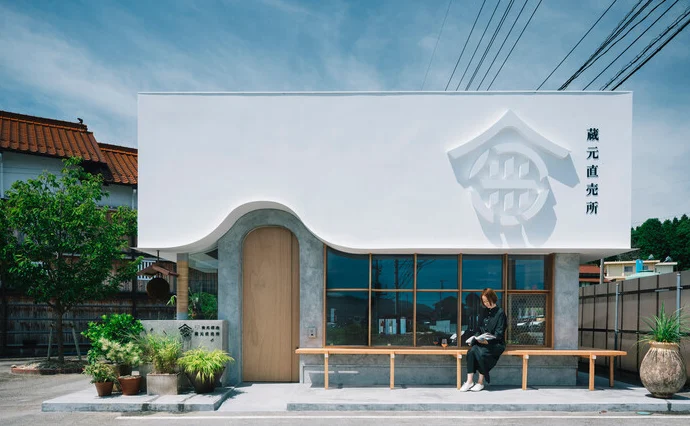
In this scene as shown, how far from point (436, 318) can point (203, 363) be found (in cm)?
458

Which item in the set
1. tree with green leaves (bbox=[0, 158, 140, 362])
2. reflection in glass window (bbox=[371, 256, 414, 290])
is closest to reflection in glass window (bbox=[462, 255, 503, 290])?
reflection in glass window (bbox=[371, 256, 414, 290])

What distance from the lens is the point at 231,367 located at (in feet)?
34.4

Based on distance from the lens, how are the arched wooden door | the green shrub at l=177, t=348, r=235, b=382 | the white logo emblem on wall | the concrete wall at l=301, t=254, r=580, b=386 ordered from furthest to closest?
the arched wooden door, the concrete wall at l=301, t=254, r=580, b=386, the white logo emblem on wall, the green shrub at l=177, t=348, r=235, b=382

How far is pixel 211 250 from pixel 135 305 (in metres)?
7.75

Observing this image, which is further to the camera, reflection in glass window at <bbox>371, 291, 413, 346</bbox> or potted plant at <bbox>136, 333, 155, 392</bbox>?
reflection in glass window at <bbox>371, 291, 413, 346</bbox>

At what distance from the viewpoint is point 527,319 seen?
10656 millimetres

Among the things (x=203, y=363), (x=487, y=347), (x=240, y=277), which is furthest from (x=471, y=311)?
(x=203, y=363)

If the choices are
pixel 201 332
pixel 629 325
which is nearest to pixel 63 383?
pixel 201 332

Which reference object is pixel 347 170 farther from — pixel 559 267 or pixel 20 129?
pixel 20 129

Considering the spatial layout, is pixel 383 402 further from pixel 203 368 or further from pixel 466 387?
pixel 203 368

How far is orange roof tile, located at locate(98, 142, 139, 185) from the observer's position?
63.6 feet

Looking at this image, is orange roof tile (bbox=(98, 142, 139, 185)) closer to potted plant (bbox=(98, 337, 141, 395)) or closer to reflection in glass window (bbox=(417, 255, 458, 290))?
potted plant (bbox=(98, 337, 141, 395))

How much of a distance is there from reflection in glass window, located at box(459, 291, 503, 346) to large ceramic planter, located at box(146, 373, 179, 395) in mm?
5523

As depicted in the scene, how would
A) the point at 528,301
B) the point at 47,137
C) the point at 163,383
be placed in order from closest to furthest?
the point at 163,383 < the point at 528,301 < the point at 47,137
